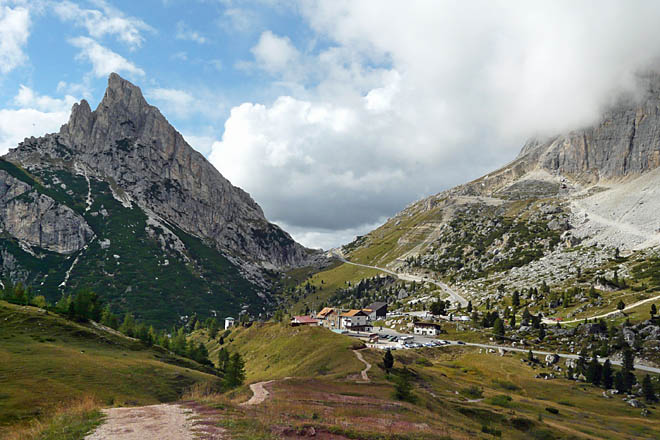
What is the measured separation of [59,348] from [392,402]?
56.2 metres

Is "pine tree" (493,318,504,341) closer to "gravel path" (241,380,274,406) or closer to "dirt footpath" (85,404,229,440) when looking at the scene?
"gravel path" (241,380,274,406)

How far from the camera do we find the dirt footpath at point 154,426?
21656 mm

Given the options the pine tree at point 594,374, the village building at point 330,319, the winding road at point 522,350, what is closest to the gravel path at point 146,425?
the pine tree at point 594,374

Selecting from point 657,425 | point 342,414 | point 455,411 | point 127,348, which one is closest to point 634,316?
point 657,425

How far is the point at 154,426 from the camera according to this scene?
78.8ft

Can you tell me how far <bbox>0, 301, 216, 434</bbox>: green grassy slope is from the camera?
40.2 meters

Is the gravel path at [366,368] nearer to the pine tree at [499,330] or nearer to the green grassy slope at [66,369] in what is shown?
the green grassy slope at [66,369]

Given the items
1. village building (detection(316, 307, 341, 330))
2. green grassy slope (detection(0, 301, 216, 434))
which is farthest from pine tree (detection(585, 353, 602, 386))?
village building (detection(316, 307, 341, 330))

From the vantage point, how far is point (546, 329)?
139875 mm

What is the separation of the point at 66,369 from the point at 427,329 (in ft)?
438

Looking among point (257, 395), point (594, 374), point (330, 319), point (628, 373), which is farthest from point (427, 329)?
point (257, 395)

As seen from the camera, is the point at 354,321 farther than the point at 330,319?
No

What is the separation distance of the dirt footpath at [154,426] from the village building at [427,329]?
141m

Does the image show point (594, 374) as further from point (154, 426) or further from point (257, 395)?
point (154, 426)
